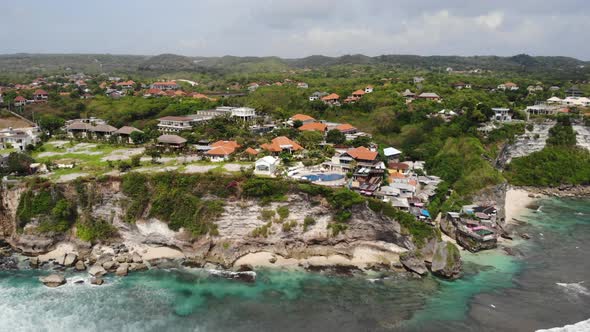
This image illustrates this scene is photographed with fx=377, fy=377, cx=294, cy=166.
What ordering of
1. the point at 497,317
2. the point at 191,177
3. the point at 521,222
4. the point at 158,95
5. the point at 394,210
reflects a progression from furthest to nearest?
the point at 158,95 → the point at 521,222 → the point at 191,177 → the point at 394,210 → the point at 497,317

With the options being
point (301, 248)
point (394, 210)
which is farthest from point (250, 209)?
point (394, 210)

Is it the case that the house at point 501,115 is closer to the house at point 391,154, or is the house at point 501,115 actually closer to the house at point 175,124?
the house at point 391,154

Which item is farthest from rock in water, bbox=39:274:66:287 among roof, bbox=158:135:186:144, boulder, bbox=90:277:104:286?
roof, bbox=158:135:186:144

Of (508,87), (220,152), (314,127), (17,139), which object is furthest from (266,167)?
(508,87)

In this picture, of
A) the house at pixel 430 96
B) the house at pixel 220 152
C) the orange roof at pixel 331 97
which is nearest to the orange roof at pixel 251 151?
the house at pixel 220 152

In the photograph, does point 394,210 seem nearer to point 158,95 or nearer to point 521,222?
point 521,222

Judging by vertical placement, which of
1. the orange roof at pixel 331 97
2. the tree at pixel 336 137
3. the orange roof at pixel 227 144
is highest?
the orange roof at pixel 331 97

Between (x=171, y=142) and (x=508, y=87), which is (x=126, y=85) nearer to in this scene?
(x=171, y=142)
